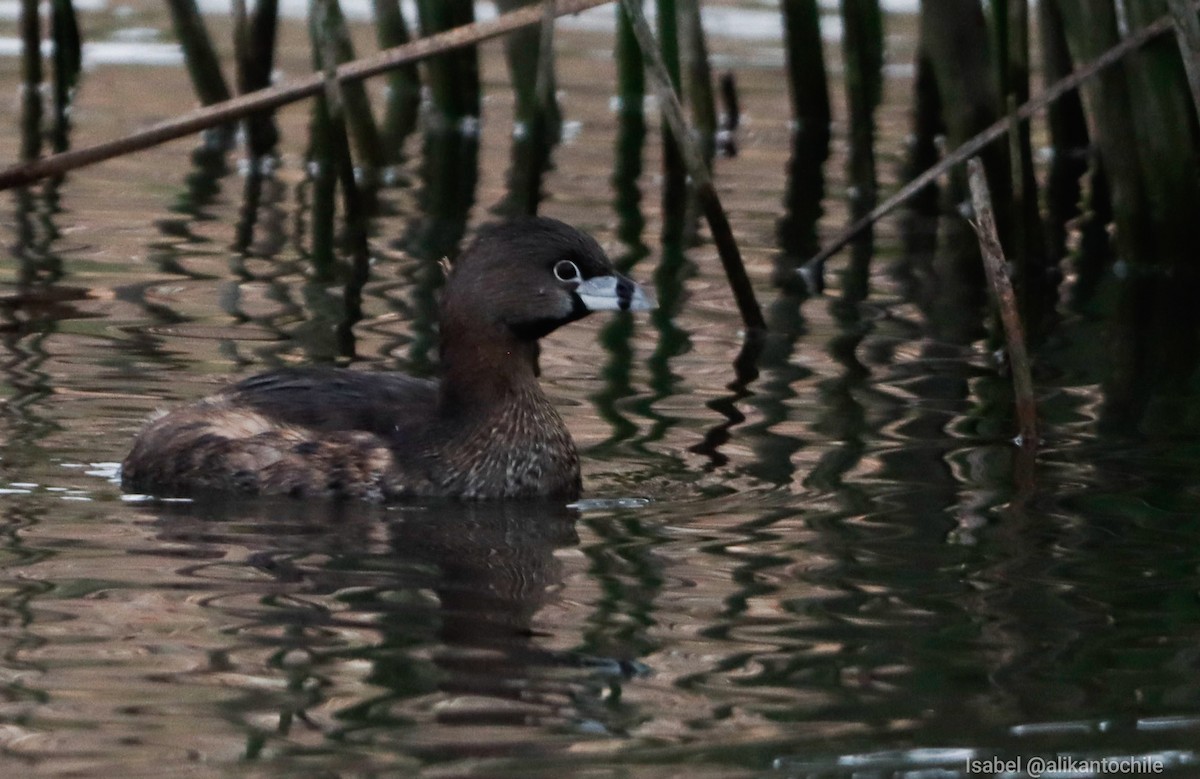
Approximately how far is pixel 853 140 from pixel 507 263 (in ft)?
21.7

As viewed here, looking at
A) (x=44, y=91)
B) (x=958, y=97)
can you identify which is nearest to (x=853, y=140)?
(x=958, y=97)

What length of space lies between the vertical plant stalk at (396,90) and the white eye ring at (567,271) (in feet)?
15.8

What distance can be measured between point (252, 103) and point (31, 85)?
5.99m

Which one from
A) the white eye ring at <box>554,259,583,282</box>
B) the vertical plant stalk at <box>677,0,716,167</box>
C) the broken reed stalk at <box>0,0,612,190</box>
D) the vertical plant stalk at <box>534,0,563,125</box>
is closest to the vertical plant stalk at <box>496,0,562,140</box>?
the vertical plant stalk at <box>677,0,716,167</box>

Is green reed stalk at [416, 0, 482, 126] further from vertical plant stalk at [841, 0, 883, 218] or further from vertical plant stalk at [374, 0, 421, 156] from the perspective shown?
vertical plant stalk at [841, 0, 883, 218]

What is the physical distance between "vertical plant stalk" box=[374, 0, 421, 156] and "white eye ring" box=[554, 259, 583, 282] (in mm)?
4805

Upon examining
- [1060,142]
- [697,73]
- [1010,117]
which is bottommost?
[1060,142]

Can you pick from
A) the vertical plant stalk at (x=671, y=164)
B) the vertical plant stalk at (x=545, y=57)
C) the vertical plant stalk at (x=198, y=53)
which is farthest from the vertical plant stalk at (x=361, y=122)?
the vertical plant stalk at (x=545, y=57)

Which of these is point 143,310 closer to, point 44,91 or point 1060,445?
point 1060,445

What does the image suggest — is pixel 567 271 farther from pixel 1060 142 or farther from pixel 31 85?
pixel 31 85

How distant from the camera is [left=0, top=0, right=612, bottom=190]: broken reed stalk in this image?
830 cm

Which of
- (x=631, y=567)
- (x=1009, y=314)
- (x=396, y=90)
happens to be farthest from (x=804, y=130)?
(x=631, y=567)

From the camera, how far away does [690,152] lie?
876 cm

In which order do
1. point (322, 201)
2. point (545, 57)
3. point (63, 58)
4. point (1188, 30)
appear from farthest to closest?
point (63, 58), point (322, 201), point (545, 57), point (1188, 30)
